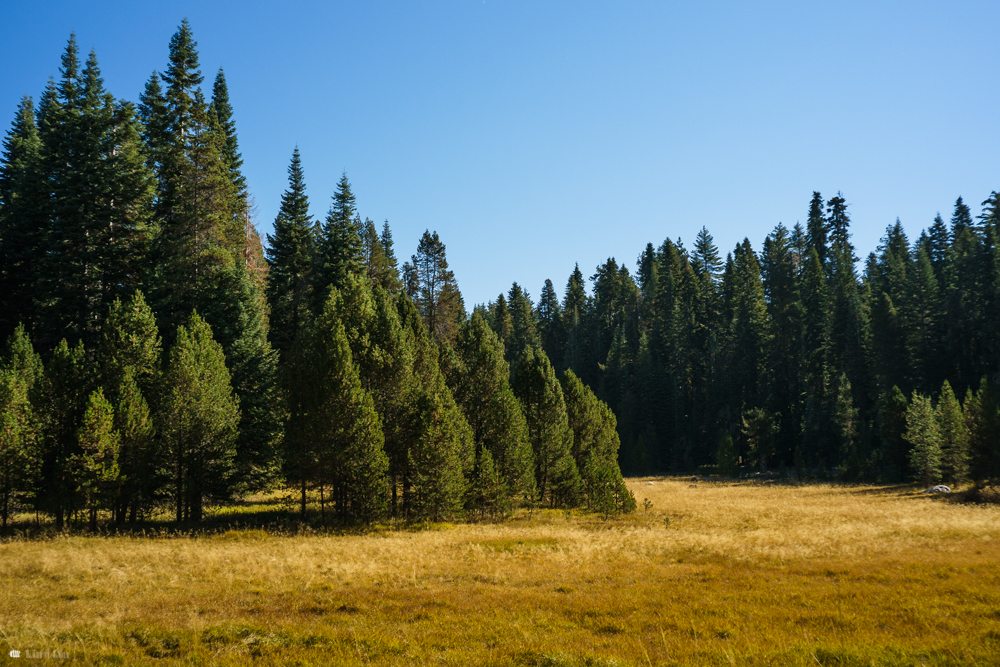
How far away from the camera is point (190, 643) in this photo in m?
10.1

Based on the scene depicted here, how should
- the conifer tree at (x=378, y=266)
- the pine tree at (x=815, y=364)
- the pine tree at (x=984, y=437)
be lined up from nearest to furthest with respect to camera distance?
1. the pine tree at (x=984, y=437)
2. the conifer tree at (x=378, y=266)
3. the pine tree at (x=815, y=364)

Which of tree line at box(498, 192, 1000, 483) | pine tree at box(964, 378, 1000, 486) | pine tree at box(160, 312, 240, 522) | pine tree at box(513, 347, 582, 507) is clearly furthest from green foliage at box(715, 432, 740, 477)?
pine tree at box(160, 312, 240, 522)

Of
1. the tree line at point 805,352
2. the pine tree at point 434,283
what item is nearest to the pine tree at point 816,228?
the tree line at point 805,352

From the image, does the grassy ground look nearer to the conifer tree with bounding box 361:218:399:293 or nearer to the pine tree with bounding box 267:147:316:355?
the pine tree with bounding box 267:147:316:355

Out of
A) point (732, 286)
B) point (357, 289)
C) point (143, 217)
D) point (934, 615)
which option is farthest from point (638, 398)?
point (934, 615)

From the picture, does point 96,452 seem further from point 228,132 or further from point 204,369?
point 228,132

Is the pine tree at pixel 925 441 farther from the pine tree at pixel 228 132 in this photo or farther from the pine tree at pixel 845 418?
the pine tree at pixel 228 132

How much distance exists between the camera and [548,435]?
3756cm

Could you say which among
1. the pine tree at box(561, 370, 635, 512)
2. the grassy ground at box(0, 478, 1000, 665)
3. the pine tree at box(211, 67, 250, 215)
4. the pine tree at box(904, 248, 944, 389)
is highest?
the pine tree at box(211, 67, 250, 215)

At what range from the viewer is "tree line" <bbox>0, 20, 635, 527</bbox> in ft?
81.7

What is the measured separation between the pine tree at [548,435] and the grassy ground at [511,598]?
1186 centimetres

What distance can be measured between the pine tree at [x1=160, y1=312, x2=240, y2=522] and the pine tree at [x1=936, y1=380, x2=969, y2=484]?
5583 centimetres

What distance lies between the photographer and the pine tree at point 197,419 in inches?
1008

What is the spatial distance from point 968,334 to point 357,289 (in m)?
76.9
